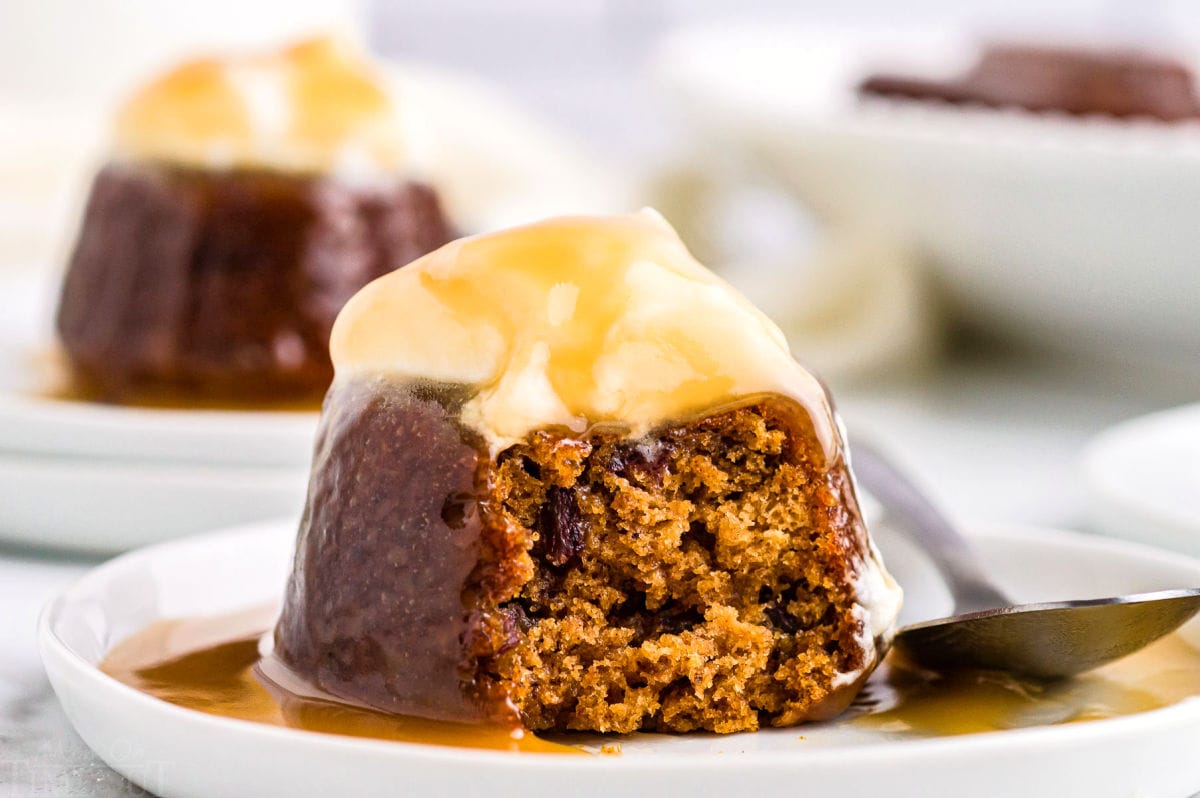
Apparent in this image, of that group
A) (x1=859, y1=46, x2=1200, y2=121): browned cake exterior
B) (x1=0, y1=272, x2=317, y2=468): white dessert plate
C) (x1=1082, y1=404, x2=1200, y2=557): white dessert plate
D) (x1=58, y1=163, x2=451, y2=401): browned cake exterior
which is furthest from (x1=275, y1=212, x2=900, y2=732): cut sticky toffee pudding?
(x1=859, y1=46, x2=1200, y2=121): browned cake exterior

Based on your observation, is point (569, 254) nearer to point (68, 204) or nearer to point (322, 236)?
point (322, 236)

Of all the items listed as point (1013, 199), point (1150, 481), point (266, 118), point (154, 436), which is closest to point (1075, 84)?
point (1013, 199)

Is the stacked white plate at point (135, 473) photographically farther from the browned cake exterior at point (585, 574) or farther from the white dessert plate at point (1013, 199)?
the white dessert plate at point (1013, 199)

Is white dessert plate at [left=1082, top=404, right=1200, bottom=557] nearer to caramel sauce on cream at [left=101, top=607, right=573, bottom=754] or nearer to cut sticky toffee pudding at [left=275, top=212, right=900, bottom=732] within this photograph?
cut sticky toffee pudding at [left=275, top=212, right=900, bottom=732]

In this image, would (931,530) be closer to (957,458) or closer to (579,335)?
(579,335)

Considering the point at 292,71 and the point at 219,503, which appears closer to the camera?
the point at 219,503

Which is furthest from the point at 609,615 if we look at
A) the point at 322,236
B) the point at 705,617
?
the point at 322,236
